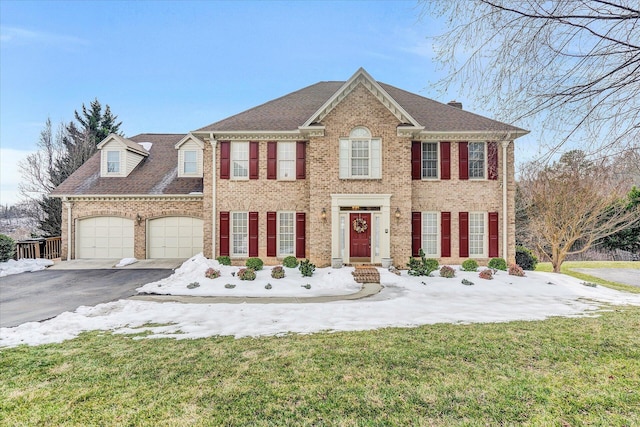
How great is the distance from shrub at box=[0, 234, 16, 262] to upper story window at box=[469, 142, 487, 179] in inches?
829

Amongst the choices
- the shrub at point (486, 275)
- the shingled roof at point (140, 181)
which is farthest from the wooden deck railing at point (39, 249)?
the shrub at point (486, 275)

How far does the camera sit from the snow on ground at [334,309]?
6215 millimetres

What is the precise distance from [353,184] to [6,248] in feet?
51.8

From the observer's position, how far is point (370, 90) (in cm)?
1272

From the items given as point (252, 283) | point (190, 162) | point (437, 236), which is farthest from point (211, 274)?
point (437, 236)

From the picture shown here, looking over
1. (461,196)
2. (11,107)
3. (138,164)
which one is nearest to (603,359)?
(461,196)

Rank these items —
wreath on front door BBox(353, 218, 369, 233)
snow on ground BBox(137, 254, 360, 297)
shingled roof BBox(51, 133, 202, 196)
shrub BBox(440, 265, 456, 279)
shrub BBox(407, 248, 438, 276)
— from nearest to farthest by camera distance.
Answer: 1. snow on ground BBox(137, 254, 360, 297)
2. shrub BBox(440, 265, 456, 279)
3. shrub BBox(407, 248, 438, 276)
4. wreath on front door BBox(353, 218, 369, 233)
5. shingled roof BBox(51, 133, 202, 196)

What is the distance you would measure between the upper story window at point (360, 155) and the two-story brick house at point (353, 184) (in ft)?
0.14

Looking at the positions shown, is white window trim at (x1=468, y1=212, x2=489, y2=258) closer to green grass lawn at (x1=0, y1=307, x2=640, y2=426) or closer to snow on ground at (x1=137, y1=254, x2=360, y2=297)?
snow on ground at (x1=137, y1=254, x2=360, y2=297)

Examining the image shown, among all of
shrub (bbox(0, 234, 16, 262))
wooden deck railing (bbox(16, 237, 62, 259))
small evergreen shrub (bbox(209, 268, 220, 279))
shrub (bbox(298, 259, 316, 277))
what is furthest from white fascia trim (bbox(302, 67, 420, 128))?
wooden deck railing (bbox(16, 237, 62, 259))

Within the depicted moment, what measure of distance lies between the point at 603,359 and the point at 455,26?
516cm

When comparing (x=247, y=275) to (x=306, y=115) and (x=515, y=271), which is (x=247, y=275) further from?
(x=515, y=271)

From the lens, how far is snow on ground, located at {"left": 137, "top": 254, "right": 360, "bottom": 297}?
964 centimetres

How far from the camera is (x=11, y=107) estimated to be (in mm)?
22406
